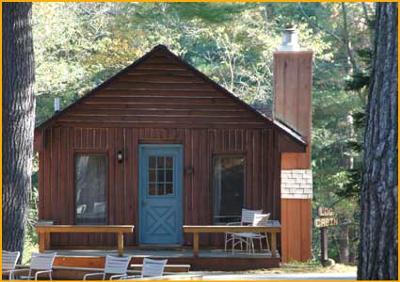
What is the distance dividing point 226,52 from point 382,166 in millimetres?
21741

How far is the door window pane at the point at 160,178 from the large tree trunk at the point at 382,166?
1038cm

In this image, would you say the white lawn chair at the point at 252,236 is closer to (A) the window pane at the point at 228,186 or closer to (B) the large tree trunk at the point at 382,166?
(A) the window pane at the point at 228,186

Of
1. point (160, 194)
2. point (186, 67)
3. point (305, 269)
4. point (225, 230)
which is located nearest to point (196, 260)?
point (225, 230)

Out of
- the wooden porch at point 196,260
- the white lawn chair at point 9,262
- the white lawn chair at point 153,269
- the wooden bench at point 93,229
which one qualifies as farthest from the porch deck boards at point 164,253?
the white lawn chair at point 9,262

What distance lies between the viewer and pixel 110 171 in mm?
16266

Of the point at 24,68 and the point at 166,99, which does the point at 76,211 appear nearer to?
the point at 166,99

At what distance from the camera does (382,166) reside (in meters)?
5.92

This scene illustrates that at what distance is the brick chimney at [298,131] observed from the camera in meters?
16.3

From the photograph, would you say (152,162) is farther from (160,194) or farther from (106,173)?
(106,173)

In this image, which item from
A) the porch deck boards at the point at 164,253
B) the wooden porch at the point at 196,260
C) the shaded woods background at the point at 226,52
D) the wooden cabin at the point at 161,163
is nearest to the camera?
the wooden porch at the point at 196,260

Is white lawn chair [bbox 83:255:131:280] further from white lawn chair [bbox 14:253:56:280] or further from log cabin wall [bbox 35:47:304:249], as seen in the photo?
log cabin wall [bbox 35:47:304:249]

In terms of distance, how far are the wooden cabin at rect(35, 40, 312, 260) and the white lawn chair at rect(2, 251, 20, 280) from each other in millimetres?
3701

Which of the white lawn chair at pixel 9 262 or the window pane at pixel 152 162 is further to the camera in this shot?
the window pane at pixel 152 162

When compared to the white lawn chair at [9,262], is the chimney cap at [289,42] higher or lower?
higher
